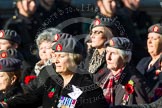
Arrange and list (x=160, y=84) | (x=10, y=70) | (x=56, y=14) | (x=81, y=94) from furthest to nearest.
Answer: (x=56, y=14), (x=160, y=84), (x=10, y=70), (x=81, y=94)

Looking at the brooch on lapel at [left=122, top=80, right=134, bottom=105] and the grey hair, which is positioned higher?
the grey hair

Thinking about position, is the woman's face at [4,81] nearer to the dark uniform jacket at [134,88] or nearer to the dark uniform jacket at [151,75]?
the dark uniform jacket at [134,88]

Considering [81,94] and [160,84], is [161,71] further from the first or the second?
[81,94]

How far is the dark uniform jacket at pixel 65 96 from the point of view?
7.68m

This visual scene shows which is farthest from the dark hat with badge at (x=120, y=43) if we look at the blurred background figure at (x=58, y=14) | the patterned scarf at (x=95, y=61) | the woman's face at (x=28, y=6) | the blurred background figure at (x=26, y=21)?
the woman's face at (x=28, y=6)

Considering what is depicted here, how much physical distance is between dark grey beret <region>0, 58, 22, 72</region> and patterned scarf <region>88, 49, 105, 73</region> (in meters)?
0.98

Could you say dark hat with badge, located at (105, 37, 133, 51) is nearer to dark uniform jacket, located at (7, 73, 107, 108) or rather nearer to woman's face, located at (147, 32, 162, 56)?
woman's face, located at (147, 32, 162, 56)

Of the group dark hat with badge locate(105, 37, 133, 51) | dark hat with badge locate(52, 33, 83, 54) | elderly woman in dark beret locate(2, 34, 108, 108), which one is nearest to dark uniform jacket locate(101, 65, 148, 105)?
dark hat with badge locate(105, 37, 133, 51)

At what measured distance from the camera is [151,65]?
1003cm

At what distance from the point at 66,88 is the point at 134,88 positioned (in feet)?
4.16

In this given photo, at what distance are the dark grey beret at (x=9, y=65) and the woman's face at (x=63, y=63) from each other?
0.80m

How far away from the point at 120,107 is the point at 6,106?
1036 millimetres

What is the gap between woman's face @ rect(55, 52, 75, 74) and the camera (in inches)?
311

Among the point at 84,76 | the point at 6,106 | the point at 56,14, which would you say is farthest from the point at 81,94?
the point at 56,14
